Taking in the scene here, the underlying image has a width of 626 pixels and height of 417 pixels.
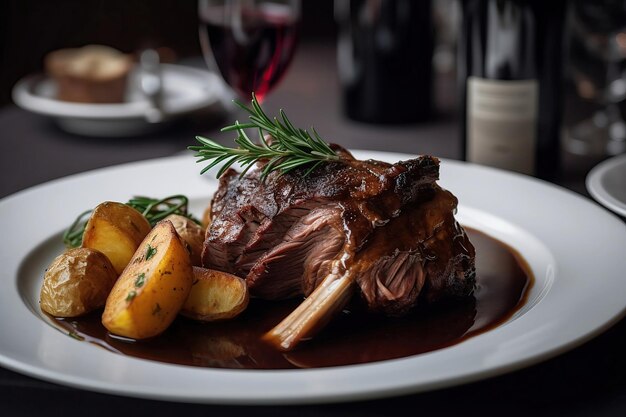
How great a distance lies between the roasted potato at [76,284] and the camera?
4.83 ft

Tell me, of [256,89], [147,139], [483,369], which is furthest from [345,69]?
[483,369]

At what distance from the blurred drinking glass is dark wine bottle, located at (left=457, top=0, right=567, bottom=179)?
0.27 metres

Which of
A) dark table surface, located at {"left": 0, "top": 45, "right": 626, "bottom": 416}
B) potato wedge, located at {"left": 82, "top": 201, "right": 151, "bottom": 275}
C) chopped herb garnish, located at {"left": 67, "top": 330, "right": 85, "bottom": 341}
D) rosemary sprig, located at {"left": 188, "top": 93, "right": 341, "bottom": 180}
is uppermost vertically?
rosemary sprig, located at {"left": 188, "top": 93, "right": 341, "bottom": 180}

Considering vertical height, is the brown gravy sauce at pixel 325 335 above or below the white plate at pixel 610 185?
below

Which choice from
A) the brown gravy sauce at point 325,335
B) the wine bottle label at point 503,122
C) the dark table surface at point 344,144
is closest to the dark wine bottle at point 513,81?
the wine bottle label at point 503,122

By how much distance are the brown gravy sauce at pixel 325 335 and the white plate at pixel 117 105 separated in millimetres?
1244

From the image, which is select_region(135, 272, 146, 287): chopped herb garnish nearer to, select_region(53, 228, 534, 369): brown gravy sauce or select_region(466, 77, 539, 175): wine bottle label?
select_region(53, 228, 534, 369): brown gravy sauce

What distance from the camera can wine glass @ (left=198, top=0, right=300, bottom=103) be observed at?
2.45 m

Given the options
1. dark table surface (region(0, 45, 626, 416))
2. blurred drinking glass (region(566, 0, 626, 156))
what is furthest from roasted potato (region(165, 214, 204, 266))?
blurred drinking glass (region(566, 0, 626, 156))

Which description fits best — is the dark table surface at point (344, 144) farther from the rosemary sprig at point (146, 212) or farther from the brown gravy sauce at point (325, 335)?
the rosemary sprig at point (146, 212)

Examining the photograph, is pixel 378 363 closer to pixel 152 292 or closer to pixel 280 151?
pixel 152 292

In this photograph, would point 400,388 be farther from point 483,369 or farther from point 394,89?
point 394,89

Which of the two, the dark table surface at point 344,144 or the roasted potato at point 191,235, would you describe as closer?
the dark table surface at point 344,144

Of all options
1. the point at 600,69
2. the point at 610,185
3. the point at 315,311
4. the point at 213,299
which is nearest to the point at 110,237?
the point at 213,299
